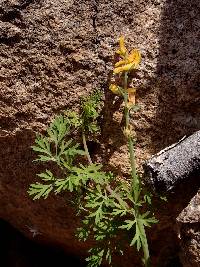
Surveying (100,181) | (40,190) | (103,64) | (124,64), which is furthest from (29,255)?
(124,64)

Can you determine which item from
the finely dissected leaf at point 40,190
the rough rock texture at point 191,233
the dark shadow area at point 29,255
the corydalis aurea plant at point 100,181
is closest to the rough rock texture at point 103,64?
the corydalis aurea plant at point 100,181

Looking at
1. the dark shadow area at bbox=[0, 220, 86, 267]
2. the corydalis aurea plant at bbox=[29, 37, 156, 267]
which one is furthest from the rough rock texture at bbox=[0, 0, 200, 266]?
the dark shadow area at bbox=[0, 220, 86, 267]

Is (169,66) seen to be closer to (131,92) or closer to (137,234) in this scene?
(131,92)

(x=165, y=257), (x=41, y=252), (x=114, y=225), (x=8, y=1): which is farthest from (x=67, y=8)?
(x=41, y=252)

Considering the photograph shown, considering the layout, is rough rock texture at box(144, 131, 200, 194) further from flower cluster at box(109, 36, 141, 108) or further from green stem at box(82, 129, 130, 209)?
flower cluster at box(109, 36, 141, 108)

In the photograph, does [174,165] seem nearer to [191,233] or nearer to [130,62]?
[191,233]

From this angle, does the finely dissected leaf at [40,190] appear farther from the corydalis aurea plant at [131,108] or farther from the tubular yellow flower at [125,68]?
the tubular yellow flower at [125,68]
